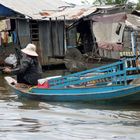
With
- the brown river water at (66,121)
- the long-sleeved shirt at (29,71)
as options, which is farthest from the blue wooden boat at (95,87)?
the long-sleeved shirt at (29,71)

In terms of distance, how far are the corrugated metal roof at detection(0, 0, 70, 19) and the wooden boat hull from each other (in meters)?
7.54

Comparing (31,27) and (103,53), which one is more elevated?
(31,27)

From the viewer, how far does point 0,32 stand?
677 inches

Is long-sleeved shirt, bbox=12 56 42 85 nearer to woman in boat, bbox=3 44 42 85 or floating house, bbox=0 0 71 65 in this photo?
woman in boat, bbox=3 44 42 85

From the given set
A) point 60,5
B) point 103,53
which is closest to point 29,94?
point 103,53

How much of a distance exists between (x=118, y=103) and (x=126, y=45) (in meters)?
7.20

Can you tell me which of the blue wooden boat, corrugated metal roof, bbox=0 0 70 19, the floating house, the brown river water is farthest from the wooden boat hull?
corrugated metal roof, bbox=0 0 70 19

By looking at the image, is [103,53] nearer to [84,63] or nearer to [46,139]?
[84,63]

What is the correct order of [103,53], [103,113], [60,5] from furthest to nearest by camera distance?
1. [60,5]
2. [103,53]
3. [103,113]

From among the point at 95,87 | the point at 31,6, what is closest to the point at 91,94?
the point at 95,87

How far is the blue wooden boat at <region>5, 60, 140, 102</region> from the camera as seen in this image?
952 cm

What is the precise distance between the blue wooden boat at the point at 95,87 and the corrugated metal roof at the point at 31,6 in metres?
7.46

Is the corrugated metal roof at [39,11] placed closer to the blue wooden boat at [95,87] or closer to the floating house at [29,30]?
the floating house at [29,30]

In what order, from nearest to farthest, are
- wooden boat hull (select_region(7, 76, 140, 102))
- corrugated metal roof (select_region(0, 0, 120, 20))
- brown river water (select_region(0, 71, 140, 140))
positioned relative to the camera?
brown river water (select_region(0, 71, 140, 140))
wooden boat hull (select_region(7, 76, 140, 102))
corrugated metal roof (select_region(0, 0, 120, 20))
